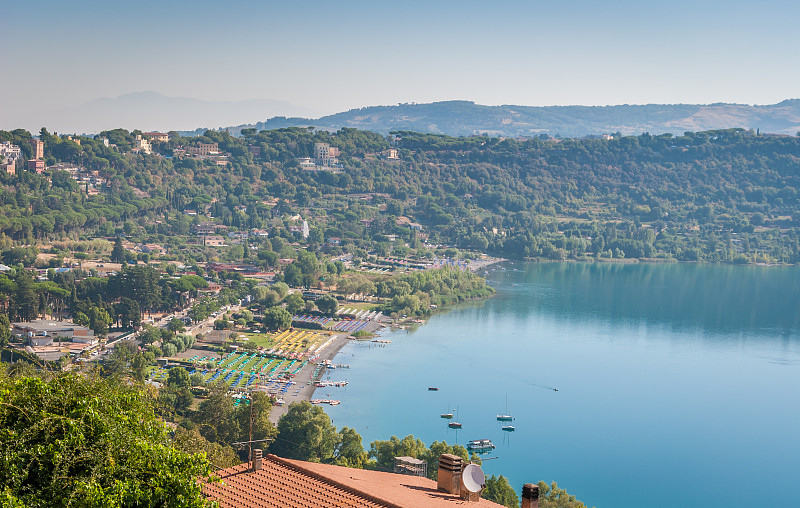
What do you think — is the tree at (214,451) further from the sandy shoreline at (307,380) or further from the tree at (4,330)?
the tree at (4,330)

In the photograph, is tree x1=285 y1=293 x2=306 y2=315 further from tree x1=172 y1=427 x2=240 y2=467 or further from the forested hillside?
tree x1=172 y1=427 x2=240 y2=467

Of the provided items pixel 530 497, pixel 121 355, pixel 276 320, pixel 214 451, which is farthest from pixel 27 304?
pixel 530 497

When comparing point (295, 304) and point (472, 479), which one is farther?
point (295, 304)

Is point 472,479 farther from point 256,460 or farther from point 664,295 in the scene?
point 664,295

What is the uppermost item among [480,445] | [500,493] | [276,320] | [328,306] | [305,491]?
[305,491]

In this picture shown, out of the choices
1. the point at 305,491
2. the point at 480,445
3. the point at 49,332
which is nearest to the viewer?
the point at 305,491

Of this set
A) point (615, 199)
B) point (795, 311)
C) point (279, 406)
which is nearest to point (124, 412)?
point (279, 406)

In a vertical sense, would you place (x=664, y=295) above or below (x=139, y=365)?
below

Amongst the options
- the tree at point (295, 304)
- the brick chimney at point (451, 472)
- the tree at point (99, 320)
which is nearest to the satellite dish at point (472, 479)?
the brick chimney at point (451, 472)

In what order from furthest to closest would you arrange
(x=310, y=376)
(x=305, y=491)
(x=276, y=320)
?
(x=276, y=320), (x=310, y=376), (x=305, y=491)

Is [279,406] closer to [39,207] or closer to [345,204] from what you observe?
[39,207]
